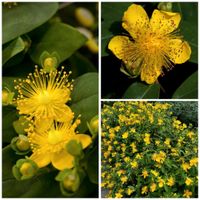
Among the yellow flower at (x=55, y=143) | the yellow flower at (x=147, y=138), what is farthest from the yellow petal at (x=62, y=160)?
the yellow flower at (x=147, y=138)

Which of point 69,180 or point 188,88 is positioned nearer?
point 69,180

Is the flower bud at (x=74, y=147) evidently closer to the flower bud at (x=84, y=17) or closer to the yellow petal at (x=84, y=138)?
the yellow petal at (x=84, y=138)

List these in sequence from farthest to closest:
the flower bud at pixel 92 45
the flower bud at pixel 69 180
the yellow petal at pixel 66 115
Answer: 1. the flower bud at pixel 92 45
2. the yellow petal at pixel 66 115
3. the flower bud at pixel 69 180

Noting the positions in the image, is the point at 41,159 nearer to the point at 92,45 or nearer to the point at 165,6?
the point at 92,45

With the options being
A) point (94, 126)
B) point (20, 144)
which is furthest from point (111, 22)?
point (20, 144)

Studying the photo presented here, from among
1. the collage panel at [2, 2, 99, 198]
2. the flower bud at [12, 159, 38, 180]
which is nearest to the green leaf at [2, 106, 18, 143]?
the collage panel at [2, 2, 99, 198]

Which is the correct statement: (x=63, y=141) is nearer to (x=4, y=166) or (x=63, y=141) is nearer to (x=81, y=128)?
(x=81, y=128)
